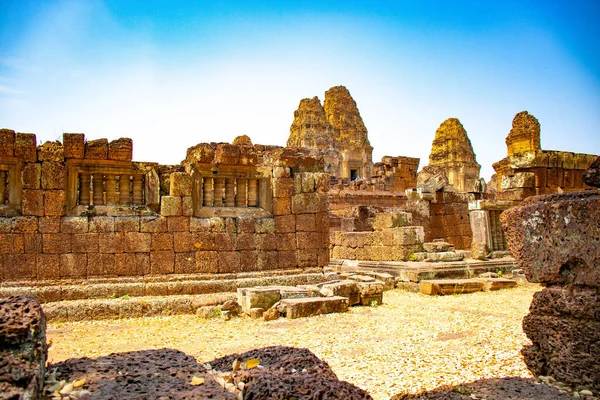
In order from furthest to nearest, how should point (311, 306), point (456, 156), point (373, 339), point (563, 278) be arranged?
point (456, 156) → point (311, 306) → point (373, 339) → point (563, 278)

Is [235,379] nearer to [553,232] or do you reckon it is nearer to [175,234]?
[553,232]

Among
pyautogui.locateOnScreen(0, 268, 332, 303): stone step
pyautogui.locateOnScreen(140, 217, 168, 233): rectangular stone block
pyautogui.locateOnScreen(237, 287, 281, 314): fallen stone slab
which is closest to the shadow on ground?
pyautogui.locateOnScreen(237, 287, 281, 314): fallen stone slab

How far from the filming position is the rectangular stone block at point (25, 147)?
7.57m

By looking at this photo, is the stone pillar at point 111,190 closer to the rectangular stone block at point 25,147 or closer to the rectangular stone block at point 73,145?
the rectangular stone block at point 73,145

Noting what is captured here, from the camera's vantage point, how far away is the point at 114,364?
285cm

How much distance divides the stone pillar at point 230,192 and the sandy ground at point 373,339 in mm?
2380

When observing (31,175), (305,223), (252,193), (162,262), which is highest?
(31,175)

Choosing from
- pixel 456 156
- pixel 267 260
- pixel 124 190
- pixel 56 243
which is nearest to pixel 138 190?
pixel 124 190

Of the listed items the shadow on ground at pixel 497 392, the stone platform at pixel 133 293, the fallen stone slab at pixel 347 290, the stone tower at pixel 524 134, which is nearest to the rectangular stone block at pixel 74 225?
the stone platform at pixel 133 293

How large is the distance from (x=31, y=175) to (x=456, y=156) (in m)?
37.1

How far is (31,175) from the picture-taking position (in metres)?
7.62

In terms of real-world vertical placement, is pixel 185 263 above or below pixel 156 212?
below

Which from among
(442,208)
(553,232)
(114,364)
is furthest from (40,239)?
(442,208)

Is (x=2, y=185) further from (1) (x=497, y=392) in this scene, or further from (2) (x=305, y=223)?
(1) (x=497, y=392)
